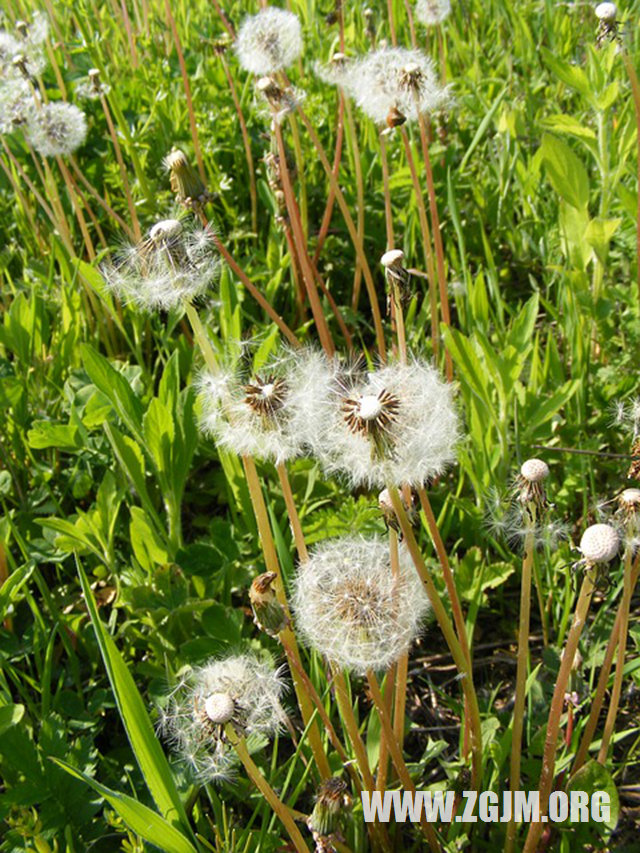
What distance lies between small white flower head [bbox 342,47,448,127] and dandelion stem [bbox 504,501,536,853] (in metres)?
1.14

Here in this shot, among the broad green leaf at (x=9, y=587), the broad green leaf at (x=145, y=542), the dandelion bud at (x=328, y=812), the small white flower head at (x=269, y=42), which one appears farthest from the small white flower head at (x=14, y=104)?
the dandelion bud at (x=328, y=812)

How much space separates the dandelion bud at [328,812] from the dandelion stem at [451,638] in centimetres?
28

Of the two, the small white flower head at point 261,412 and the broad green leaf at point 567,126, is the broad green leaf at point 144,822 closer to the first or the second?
the small white flower head at point 261,412

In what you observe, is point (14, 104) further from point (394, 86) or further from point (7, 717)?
point (7, 717)

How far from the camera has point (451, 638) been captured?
139 centimetres

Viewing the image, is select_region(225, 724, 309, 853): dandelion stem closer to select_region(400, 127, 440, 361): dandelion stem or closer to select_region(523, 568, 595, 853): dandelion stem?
select_region(523, 568, 595, 853): dandelion stem

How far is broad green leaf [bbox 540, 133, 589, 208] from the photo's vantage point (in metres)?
2.44

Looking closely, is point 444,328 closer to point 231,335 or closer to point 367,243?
point 231,335

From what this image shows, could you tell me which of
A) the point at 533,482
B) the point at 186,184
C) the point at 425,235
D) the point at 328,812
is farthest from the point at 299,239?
the point at 328,812

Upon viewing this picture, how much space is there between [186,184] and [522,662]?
1.13 metres

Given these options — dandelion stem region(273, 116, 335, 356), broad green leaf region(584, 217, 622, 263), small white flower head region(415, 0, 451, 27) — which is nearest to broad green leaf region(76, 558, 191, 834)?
dandelion stem region(273, 116, 335, 356)

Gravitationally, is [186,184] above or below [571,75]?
above

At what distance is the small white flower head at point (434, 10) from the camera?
10.2ft

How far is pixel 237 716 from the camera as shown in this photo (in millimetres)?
1217
